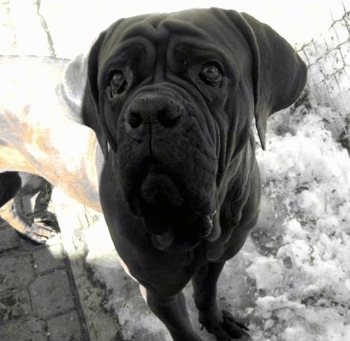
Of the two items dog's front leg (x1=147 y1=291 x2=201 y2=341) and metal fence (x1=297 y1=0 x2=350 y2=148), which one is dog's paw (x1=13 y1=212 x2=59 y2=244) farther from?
metal fence (x1=297 y1=0 x2=350 y2=148)

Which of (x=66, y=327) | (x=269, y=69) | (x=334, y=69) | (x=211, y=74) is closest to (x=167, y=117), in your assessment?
(x=211, y=74)

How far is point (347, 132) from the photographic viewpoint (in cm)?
347

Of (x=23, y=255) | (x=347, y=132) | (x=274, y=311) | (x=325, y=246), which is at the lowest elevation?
(x=23, y=255)

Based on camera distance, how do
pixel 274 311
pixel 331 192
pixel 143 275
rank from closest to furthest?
pixel 143 275 → pixel 274 311 → pixel 331 192

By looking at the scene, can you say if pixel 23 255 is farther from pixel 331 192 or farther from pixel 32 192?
pixel 331 192

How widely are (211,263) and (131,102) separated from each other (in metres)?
1.10

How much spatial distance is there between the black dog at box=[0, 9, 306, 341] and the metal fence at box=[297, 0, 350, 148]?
1535 mm

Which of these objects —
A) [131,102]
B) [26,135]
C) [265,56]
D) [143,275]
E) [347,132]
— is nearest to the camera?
[131,102]

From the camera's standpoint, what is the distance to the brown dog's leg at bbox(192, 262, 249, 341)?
2609 mm

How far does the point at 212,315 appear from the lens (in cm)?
279

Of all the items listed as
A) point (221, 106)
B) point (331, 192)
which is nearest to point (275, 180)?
point (331, 192)

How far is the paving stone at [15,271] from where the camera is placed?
10.9 feet

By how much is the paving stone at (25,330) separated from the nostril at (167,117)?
2027 mm

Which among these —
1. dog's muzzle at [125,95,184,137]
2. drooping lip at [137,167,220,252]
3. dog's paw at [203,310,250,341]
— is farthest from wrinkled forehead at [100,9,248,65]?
dog's paw at [203,310,250,341]
